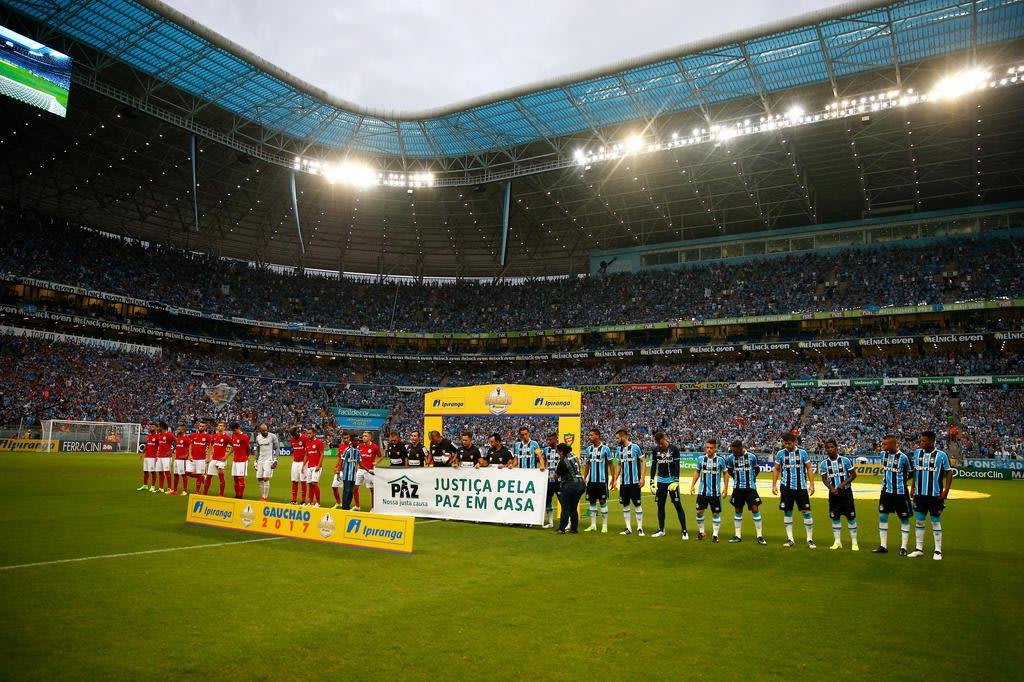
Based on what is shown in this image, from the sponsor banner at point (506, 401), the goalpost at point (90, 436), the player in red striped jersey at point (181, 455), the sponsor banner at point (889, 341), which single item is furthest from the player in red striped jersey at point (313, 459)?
the sponsor banner at point (889, 341)

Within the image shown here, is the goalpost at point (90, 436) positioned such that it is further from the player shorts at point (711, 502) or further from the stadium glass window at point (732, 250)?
the stadium glass window at point (732, 250)

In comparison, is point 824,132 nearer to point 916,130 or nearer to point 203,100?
point 916,130

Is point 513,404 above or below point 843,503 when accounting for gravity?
above

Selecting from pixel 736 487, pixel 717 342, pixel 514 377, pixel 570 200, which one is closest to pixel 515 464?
pixel 736 487

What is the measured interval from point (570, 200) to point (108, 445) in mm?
37327

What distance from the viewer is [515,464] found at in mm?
17062

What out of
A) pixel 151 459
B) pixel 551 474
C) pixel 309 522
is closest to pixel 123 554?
pixel 309 522

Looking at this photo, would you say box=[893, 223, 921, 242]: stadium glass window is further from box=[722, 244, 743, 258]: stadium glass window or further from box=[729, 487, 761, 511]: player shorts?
box=[729, 487, 761, 511]: player shorts

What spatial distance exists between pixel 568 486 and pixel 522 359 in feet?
168

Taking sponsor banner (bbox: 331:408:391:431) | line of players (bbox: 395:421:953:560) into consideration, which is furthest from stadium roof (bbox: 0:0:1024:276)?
line of players (bbox: 395:421:953:560)

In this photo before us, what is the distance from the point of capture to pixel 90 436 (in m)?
41.1

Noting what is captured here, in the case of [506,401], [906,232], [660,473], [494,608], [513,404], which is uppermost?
[906,232]

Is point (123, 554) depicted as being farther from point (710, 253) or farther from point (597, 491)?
point (710, 253)

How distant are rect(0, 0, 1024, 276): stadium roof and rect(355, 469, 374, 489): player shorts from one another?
87.4 ft
